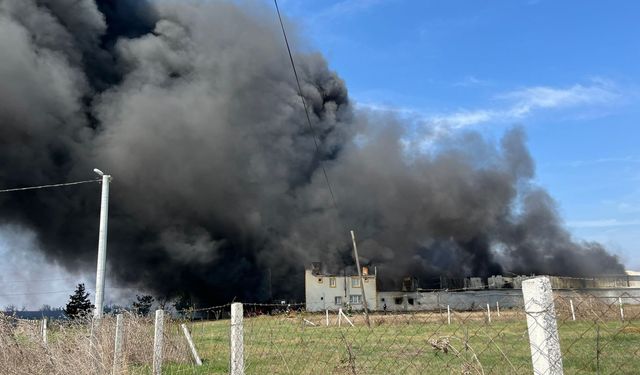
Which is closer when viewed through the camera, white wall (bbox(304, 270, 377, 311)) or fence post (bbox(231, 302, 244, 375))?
fence post (bbox(231, 302, 244, 375))

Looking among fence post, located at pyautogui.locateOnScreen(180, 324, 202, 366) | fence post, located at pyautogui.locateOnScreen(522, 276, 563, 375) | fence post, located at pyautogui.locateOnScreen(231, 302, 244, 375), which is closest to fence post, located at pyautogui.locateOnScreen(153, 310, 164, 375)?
fence post, located at pyautogui.locateOnScreen(231, 302, 244, 375)

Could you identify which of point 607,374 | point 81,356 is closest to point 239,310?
point 81,356

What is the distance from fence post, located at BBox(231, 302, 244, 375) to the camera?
484 cm

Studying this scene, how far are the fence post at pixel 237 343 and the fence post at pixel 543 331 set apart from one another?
9.17ft

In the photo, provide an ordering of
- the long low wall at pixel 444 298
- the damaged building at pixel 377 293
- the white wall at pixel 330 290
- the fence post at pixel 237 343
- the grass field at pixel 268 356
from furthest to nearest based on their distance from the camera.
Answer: the white wall at pixel 330 290 → the damaged building at pixel 377 293 → the long low wall at pixel 444 298 → the grass field at pixel 268 356 → the fence post at pixel 237 343

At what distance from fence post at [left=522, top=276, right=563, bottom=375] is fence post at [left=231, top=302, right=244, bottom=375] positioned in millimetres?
2796

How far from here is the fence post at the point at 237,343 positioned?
4.84m

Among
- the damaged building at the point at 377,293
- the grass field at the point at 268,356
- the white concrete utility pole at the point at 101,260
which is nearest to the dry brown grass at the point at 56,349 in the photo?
the grass field at the point at 268,356

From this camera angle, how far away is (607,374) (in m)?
8.84

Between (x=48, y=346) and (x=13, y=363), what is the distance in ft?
1.75

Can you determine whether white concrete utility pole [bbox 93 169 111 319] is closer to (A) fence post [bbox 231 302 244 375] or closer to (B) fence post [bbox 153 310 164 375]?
(B) fence post [bbox 153 310 164 375]

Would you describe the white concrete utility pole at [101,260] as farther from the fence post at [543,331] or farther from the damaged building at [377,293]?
the damaged building at [377,293]

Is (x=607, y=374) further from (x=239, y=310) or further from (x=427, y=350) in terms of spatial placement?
(x=239, y=310)

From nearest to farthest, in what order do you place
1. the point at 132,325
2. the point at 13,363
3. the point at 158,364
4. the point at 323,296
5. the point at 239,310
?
the point at 239,310, the point at 158,364, the point at 13,363, the point at 132,325, the point at 323,296
